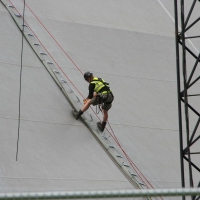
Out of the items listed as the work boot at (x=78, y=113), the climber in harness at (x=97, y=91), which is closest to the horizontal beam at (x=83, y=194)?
the climber in harness at (x=97, y=91)

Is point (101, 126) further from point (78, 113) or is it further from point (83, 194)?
point (83, 194)

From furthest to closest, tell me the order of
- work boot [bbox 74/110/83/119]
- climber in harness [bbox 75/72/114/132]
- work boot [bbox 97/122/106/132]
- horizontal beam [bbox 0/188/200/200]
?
work boot [bbox 97/122/106/132] < work boot [bbox 74/110/83/119] < climber in harness [bbox 75/72/114/132] < horizontal beam [bbox 0/188/200/200]

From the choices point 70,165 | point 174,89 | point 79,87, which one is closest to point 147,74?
point 174,89

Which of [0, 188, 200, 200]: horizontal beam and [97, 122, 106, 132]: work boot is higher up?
[0, 188, 200, 200]: horizontal beam

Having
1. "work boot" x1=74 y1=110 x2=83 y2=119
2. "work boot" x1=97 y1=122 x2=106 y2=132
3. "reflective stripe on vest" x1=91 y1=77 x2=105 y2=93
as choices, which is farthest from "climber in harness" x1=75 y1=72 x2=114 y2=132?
"work boot" x1=97 y1=122 x2=106 y2=132

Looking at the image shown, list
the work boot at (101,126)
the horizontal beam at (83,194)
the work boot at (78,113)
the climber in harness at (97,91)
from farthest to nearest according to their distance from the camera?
1. the work boot at (101,126)
2. the work boot at (78,113)
3. the climber in harness at (97,91)
4. the horizontal beam at (83,194)

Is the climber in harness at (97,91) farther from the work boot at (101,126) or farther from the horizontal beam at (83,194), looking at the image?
the horizontal beam at (83,194)

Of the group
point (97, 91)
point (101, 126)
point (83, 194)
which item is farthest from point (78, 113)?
point (83, 194)

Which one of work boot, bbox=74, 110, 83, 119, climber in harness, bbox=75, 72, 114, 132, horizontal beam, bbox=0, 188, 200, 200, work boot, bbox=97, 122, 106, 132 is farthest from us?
work boot, bbox=97, 122, 106, 132

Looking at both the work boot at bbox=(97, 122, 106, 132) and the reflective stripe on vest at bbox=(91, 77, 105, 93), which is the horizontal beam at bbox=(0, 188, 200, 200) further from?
the work boot at bbox=(97, 122, 106, 132)

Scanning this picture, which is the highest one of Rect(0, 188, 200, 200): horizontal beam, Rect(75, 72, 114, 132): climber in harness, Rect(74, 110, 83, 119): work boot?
Rect(0, 188, 200, 200): horizontal beam

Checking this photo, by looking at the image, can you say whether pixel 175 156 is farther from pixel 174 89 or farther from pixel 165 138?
pixel 174 89

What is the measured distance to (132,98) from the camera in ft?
48.6

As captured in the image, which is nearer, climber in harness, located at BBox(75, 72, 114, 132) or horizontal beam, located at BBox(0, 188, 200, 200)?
horizontal beam, located at BBox(0, 188, 200, 200)
